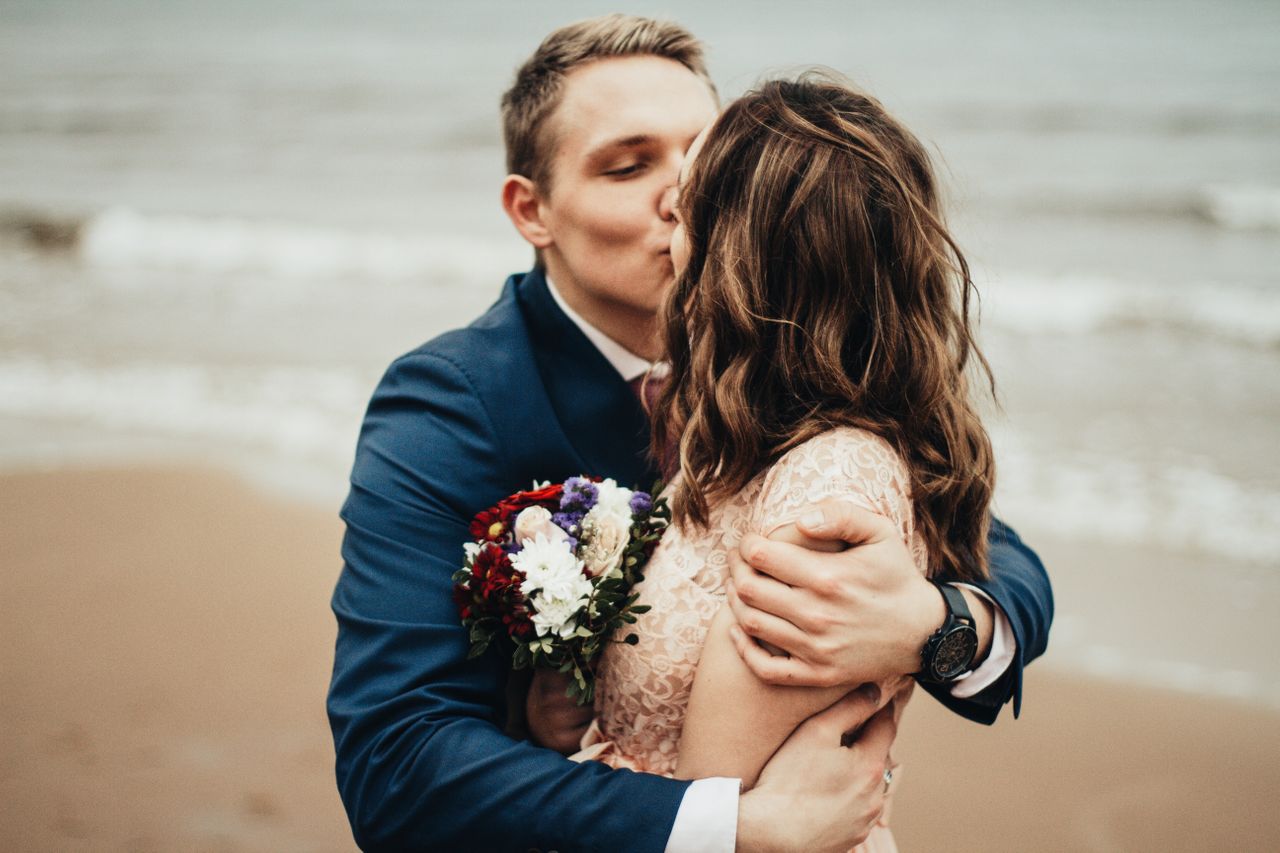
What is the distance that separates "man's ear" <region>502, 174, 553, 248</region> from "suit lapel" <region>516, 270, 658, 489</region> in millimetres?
363

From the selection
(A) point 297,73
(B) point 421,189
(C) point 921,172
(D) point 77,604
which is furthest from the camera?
(A) point 297,73

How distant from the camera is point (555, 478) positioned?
2.68 m

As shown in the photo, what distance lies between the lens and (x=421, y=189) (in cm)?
1666

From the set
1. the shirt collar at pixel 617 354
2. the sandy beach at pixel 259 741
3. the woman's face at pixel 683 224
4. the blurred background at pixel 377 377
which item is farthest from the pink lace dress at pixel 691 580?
the sandy beach at pixel 259 741

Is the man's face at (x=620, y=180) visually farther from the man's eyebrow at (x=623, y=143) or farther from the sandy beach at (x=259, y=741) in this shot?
the sandy beach at (x=259, y=741)

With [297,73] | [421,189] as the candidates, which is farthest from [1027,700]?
[297,73]

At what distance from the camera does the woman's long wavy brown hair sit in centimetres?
208

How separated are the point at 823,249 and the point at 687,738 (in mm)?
966

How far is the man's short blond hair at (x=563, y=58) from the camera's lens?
315 cm

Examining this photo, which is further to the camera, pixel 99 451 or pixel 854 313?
pixel 99 451

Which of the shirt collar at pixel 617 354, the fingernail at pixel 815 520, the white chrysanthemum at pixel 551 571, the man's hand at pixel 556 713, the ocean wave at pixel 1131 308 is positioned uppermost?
the shirt collar at pixel 617 354

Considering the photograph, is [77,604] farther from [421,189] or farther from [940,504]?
[421,189]

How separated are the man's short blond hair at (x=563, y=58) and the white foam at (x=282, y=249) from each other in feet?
30.7

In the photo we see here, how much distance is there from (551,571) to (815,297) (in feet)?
2.48
